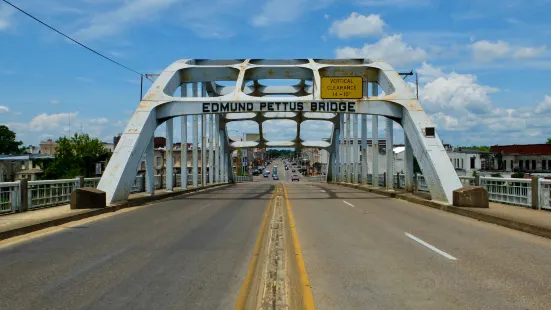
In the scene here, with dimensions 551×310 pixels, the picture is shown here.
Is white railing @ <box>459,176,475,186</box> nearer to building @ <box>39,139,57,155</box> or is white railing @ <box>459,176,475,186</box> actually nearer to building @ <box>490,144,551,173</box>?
building @ <box>490,144,551,173</box>

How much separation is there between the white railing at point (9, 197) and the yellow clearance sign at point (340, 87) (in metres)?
14.4

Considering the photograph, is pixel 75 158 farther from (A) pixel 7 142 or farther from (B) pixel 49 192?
(B) pixel 49 192

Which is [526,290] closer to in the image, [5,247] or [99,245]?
[99,245]

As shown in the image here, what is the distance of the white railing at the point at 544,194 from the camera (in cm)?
1517

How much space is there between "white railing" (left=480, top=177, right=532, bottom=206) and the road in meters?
4.11

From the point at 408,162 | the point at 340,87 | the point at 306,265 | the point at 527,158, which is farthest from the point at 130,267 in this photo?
the point at 527,158

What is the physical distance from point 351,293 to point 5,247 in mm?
7603

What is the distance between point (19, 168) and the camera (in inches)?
3268

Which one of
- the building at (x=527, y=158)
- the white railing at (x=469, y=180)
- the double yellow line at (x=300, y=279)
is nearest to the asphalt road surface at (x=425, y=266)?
the double yellow line at (x=300, y=279)

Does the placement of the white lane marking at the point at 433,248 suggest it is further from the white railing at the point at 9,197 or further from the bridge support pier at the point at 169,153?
the bridge support pier at the point at 169,153

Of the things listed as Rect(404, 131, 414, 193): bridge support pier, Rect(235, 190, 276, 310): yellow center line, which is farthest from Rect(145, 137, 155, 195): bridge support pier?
Rect(235, 190, 276, 310): yellow center line

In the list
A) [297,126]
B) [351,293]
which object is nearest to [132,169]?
[351,293]

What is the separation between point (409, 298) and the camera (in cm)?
580

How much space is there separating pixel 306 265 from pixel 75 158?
80.8m
